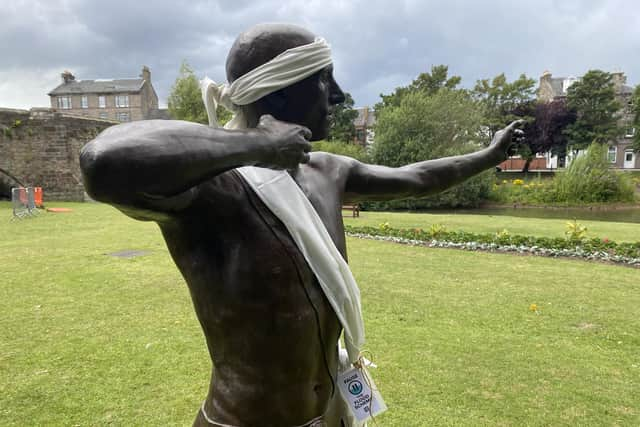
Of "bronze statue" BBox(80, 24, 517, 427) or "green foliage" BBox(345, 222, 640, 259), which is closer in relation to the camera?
"bronze statue" BBox(80, 24, 517, 427)

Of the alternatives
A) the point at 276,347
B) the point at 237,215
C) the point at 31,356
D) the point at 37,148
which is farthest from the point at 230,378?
the point at 37,148

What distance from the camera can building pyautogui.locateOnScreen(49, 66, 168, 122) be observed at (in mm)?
58969

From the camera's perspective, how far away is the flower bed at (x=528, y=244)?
963cm

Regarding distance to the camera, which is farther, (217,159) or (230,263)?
(230,263)

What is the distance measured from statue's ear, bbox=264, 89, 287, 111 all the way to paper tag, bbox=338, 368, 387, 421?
975 millimetres

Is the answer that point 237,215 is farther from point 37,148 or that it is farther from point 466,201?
point 466,201

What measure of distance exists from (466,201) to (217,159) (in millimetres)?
29652

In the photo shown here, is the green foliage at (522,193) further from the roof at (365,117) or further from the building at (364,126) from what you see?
the roof at (365,117)

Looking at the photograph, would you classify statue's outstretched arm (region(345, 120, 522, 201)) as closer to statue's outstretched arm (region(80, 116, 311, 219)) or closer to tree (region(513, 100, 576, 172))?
statue's outstretched arm (region(80, 116, 311, 219))

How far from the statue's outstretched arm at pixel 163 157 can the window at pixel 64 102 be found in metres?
69.0

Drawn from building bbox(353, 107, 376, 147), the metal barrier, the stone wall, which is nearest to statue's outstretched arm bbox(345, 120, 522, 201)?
the metal barrier

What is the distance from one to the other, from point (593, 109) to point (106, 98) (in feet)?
186

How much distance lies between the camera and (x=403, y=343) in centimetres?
515

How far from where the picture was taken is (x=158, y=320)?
577cm
